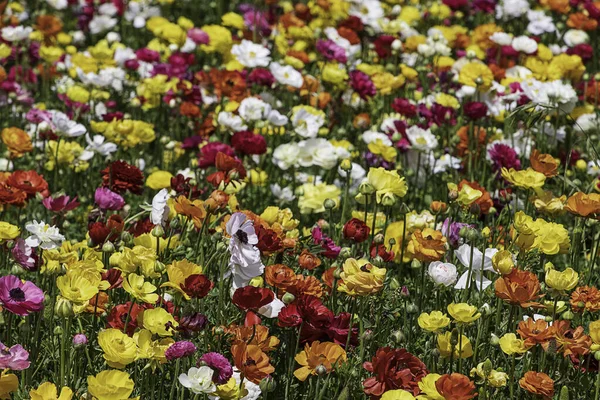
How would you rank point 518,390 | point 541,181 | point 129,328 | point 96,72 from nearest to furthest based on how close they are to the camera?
point 129,328 → point 518,390 → point 541,181 → point 96,72

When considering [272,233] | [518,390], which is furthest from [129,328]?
[518,390]

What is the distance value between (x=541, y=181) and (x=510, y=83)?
1624 mm

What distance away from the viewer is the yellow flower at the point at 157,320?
2414 millimetres

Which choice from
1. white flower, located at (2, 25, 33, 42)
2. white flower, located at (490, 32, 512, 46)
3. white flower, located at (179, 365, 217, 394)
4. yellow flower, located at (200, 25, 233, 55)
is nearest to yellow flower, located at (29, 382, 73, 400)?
white flower, located at (179, 365, 217, 394)

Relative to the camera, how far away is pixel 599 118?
4.88 metres

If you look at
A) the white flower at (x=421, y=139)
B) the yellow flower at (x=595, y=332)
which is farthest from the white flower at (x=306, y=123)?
the yellow flower at (x=595, y=332)

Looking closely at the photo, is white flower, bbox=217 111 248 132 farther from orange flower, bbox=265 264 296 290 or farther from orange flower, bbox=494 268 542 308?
orange flower, bbox=494 268 542 308

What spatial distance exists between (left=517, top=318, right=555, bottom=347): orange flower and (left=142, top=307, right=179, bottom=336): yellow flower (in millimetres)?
813

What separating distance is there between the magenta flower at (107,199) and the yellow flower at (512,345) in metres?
1.30

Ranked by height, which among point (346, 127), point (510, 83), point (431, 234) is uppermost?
point (431, 234)

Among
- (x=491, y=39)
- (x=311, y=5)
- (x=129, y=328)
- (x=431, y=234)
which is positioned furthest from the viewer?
(x=311, y=5)

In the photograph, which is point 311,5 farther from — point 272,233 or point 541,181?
point 272,233

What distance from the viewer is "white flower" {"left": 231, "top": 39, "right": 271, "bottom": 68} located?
504 cm

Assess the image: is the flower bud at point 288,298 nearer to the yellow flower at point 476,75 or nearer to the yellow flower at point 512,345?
the yellow flower at point 512,345
